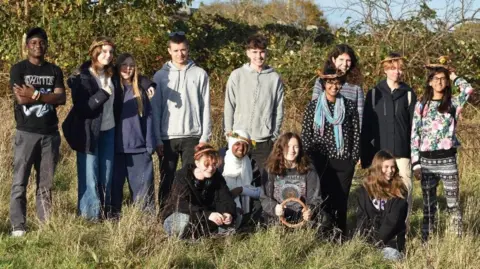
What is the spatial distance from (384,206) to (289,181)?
90 cm

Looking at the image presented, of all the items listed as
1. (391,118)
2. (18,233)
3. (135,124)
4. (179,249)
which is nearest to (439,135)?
(391,118)

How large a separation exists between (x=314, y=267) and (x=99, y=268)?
1.64 meters

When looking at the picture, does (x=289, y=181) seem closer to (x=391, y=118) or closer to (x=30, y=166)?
(x=391, y=118)

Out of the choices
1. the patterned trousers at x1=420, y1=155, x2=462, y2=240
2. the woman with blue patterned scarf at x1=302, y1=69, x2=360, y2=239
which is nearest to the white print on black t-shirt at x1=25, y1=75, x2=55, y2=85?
the woman with blue patterned scarf at x1=302, y1=69, x2=360, y2=239

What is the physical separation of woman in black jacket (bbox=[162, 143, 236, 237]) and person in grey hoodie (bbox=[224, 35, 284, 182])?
2.23ft

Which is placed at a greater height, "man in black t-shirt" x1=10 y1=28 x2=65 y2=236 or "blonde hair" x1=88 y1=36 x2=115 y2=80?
"blonde hair" x1=88 y1=36 x2=115 y2=80

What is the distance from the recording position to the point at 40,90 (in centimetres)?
615

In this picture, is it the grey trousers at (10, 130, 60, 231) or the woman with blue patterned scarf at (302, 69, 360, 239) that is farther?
the woman with blue patterned scarf at (302, 69, 360, 239)

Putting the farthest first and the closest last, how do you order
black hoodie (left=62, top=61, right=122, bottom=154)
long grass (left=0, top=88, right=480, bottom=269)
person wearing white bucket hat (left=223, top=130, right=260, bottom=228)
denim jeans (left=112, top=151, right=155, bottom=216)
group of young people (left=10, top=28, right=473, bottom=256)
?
1. person wearing white bucket hat (left=223, top=130, right=260, bottom=228)
2. denim jeans (left=112, top=151, right=155, bottom=216)
3. black hoodie (left=62, top=61, right=122, bottom=154)
4. group of young people (left=10, top=28, right=473, bottom=256)
5. long grass (left=0, top=88, right=480, bottom=269)

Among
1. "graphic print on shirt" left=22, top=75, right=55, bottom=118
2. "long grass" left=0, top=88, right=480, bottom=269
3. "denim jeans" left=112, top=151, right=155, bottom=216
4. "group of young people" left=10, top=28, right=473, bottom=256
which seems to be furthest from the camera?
"denim jeans" left=112, top=151, right=155, bottom=216

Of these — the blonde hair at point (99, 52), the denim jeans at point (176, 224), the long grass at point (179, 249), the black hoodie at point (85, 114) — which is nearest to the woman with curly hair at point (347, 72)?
the long grass at point (179, 249)

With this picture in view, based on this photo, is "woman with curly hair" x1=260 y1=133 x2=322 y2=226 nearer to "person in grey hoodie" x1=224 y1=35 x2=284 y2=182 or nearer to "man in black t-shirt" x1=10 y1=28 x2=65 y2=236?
"person in grey hoodie" x1=224 y1=35 x2=284 y2=182

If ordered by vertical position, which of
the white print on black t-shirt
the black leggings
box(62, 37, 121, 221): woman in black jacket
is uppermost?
the white print on black t-shirt

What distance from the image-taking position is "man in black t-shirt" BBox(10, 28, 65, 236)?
6.08 metres
